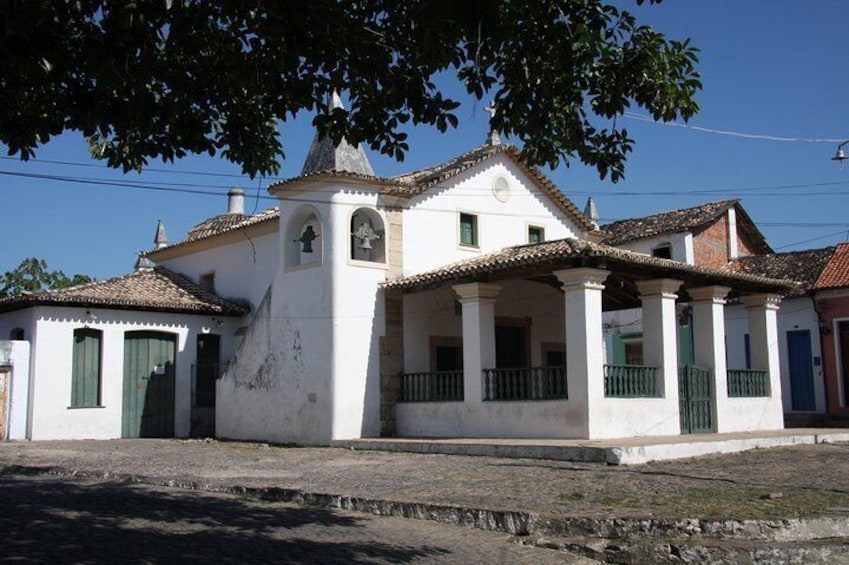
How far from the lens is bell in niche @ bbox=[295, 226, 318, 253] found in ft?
61.2

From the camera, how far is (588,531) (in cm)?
777

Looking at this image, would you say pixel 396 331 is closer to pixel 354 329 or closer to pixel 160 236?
pixel 354 329

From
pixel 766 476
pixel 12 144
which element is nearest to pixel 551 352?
pixel 766 476

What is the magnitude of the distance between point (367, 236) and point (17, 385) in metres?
8.40

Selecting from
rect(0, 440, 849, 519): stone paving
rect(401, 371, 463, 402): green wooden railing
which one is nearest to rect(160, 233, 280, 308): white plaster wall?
rect(401, 371, 463, 402): green wooden railing

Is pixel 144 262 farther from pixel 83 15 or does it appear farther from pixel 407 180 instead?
pixel 83 15

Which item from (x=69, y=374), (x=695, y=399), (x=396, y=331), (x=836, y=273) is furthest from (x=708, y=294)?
(x=69, y=374)

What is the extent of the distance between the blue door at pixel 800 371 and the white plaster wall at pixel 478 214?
→ 24.1 ft

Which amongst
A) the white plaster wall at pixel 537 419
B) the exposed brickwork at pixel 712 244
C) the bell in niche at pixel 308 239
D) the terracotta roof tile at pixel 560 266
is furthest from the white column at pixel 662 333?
the exposed brickwork at pixel 712 244

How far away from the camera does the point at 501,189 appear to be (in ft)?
67.0

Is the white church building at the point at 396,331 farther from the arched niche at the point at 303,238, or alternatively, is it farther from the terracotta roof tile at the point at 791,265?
the terracotta roof tile at the point at 791,265

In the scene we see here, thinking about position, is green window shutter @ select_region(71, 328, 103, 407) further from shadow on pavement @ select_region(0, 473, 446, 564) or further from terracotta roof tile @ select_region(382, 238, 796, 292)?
shadow on pavement @ select_region(0, 473, 446, 564)

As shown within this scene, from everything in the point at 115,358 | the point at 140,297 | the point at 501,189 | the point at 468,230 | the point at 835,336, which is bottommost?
the point at 115,358

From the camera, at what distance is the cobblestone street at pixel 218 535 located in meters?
6.59
